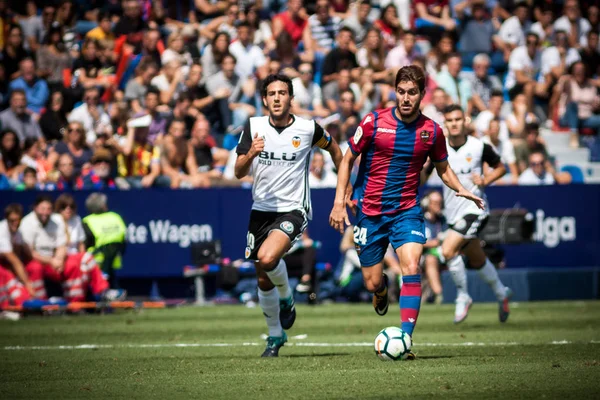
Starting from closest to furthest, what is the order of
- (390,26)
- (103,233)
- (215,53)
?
(103,233) → (215,53) → (390,26)

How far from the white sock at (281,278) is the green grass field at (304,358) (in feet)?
1.98

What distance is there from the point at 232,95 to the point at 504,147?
5.54 metres

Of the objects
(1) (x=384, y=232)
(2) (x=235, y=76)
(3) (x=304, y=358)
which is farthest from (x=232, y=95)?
(3) (x=304, y=358)

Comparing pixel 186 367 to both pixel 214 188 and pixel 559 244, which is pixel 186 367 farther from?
pixel 559 244

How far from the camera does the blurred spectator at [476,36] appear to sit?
2386cm

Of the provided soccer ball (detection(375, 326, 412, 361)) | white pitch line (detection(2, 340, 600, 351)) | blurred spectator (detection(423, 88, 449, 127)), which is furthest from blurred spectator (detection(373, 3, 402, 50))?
soccer ball (detection(375, 326, 412, 361))

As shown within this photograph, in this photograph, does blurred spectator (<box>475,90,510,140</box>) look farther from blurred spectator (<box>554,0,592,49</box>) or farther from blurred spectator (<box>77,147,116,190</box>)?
blurred spectator (<box>77,147,116,190</box>)

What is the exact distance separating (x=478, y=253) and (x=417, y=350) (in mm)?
3555

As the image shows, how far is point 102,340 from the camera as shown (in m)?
12.6

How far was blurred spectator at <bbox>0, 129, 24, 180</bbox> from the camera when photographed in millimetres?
19656

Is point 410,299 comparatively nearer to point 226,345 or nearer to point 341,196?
point 341,196

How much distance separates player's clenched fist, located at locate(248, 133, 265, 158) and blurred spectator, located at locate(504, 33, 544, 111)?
1418 centimetres

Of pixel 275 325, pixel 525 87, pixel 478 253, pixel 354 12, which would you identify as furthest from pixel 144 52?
pixel 275 325

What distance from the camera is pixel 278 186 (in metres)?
10.4
